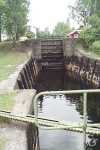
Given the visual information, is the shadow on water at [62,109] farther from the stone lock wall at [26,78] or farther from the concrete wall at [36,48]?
the concrete wall at [36,48]

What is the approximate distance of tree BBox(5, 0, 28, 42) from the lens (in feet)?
90.8

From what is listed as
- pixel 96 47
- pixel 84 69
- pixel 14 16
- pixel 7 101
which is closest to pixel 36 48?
pixel 14 16

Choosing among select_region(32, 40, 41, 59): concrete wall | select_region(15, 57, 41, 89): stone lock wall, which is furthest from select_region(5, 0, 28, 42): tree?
select_region(15, 57, 41, 89): stone lock wall

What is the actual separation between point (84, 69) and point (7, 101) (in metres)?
15.6

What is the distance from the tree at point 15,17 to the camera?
27.7 meters

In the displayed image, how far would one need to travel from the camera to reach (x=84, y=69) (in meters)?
24.8

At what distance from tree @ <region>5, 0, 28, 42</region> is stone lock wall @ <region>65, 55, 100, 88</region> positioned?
500 cm

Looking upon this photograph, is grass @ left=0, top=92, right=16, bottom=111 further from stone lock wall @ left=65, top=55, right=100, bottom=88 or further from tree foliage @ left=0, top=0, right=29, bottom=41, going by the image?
tree foliage @ left=0, top=0, right=29, bottom=41

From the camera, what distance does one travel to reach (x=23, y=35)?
33.8 metres

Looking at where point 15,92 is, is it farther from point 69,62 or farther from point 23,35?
point 23,35

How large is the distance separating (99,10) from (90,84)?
→ 9.08 m

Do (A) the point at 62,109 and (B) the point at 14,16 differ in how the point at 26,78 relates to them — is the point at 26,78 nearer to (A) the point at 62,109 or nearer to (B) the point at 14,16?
(A) the point at 62,109

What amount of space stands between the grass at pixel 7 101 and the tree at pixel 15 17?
1802 cm

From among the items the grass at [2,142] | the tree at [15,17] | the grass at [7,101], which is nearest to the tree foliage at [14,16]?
the tree at [15,17]
